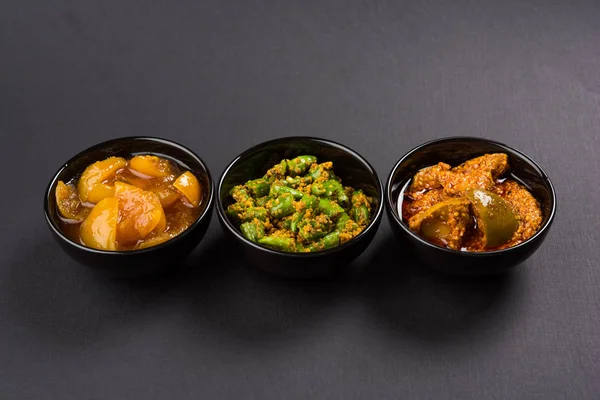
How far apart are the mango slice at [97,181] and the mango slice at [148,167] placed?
0.24 feet

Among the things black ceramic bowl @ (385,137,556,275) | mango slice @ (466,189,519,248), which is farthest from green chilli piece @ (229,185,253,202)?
mango slice @ (466,189,519,248)

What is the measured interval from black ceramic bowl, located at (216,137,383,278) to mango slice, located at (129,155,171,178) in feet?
0.90

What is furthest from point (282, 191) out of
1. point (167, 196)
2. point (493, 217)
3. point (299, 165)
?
point (493, 217)

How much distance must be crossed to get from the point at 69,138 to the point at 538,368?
2.41 metres

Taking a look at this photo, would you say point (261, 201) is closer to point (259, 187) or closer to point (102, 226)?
point (259, 187)

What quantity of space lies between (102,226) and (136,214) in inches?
5.5

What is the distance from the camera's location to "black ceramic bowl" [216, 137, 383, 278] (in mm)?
3232

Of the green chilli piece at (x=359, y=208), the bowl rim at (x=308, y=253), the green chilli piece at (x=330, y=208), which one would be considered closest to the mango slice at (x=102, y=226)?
the bowl rim at (x=308, y=253)

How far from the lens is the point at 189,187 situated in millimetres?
3506

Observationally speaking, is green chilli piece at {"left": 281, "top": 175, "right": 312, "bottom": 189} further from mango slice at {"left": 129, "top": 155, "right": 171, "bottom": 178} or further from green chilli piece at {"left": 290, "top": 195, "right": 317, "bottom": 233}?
mango slice at {"left": 129, "top": 155, "right": 171, "bottom": 178}

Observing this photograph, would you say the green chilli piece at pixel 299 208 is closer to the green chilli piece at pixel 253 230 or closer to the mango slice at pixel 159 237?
the green chilli piece at pixel 253 230
